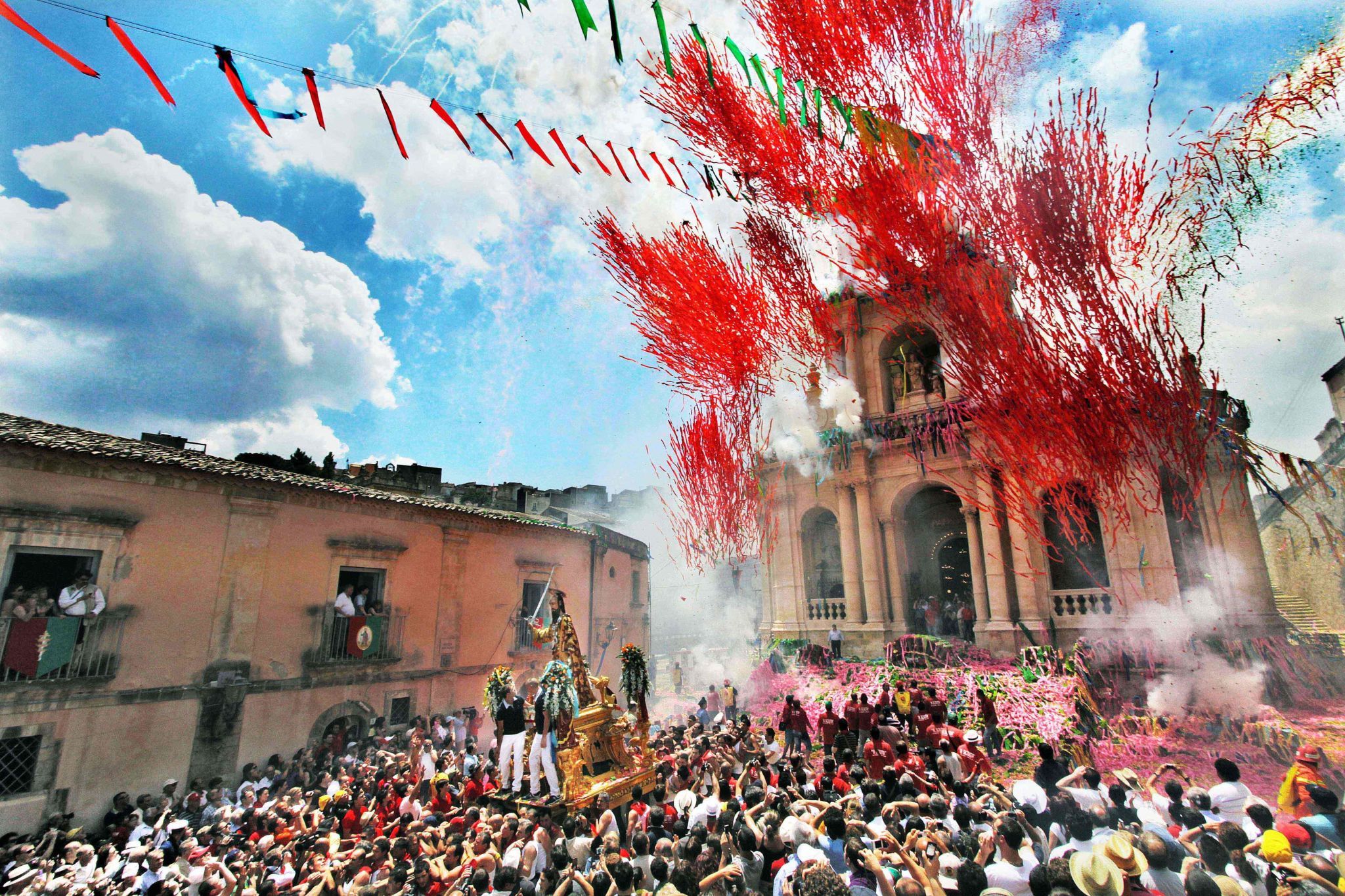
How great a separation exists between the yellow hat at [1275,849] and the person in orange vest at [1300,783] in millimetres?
2175

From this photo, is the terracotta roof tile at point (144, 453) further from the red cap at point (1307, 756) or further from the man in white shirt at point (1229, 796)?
the red cap at point (1307, 756)

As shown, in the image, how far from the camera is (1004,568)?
666 inches

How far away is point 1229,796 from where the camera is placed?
212 inches

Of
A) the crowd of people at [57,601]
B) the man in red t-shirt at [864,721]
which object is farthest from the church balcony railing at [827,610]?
the crowd of people at [57,601]

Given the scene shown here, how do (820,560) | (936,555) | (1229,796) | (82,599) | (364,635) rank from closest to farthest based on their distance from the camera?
1. (1229,796)
2. (82,599)
3. (364,635)
4. (936,555)
5. (820,560)

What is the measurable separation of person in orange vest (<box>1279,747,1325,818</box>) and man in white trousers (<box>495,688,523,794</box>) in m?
8.79

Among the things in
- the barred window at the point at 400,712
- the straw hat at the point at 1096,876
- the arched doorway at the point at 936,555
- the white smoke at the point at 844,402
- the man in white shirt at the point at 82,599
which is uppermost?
the white smoke at the point at 844,402

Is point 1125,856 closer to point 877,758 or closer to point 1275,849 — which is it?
point 1275,849

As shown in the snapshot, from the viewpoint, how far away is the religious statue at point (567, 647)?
9.98 meters

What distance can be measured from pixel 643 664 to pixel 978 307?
451 inches

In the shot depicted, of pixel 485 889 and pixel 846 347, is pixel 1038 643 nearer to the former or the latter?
pixel 846 347

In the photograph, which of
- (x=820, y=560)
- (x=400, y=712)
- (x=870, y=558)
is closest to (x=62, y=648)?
(x=400, y=712)

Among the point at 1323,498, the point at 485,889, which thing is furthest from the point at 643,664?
the point at 1323,498

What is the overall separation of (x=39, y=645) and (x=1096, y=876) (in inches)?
607
